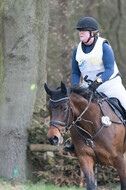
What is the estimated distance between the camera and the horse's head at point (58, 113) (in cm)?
463

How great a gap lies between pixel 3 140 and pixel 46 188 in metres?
2.03

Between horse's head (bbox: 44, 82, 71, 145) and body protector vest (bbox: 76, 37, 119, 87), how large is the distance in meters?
1.01

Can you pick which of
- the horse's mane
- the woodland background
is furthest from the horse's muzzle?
the woodland background

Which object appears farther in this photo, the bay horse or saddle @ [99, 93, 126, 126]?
saddle @ [99, 93, 126, 126]

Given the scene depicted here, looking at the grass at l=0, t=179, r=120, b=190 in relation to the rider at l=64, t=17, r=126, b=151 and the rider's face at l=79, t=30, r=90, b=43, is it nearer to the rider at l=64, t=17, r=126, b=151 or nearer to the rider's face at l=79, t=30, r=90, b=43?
the rider at l=64, t=17, r=126, b=151

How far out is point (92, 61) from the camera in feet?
18.7

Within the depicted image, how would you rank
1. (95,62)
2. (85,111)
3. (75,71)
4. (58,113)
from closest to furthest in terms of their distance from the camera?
(58,113) → (85,111) → (95,62) → (75,71)

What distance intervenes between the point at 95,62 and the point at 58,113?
1359mm

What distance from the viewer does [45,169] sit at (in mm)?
8594

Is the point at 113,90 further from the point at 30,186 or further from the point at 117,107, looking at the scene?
the point at 30,186

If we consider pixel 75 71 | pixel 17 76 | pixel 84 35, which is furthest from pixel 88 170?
pixel 17 76

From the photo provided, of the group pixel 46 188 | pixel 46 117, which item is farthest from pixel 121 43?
pixel 46 188

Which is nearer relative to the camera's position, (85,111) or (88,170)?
(85,111)

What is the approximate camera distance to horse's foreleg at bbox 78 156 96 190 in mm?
5371
